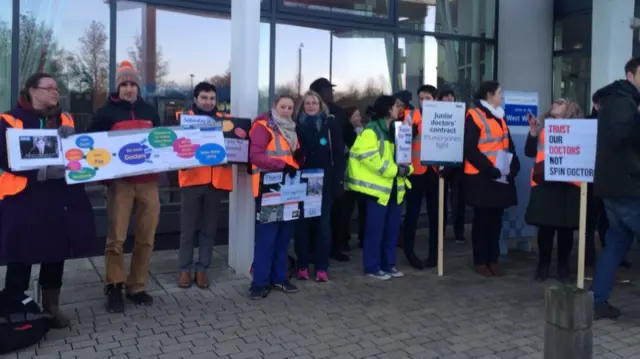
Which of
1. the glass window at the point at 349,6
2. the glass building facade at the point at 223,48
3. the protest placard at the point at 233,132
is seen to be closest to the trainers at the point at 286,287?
the protest placard at the point at 233,132

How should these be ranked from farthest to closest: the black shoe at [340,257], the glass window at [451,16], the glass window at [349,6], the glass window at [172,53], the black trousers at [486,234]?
the glass window at [451,16] < the glass window at [349,6] < the glass window at [172,53] < the black shoe at [340,257] < the black trousers at [486,234]

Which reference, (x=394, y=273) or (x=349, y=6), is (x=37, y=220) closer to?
(x=394, y=273)

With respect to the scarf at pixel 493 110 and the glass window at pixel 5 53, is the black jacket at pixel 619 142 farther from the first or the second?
the glass window at pixel 5 53

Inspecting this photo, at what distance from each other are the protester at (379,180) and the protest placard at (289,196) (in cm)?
48

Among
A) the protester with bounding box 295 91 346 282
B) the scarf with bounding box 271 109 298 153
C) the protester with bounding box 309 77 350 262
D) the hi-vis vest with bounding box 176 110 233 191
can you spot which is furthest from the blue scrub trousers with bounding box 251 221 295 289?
the protester with bounding box 309 77 350 262

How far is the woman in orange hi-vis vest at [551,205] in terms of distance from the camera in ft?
20.8

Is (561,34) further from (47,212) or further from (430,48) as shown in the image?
(47,212)

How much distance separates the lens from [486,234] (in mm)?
6773

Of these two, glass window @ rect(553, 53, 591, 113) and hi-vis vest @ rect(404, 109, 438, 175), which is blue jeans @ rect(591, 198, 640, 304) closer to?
hi-vis vest @ rect(404, 109, 438, 175)

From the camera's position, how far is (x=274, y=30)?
881cm

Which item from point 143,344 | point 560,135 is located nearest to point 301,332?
point 143,344

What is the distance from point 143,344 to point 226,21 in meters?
5.15

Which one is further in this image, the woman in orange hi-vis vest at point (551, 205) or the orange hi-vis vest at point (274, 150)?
the woman in orange hi-vis vest at point (551, 205)

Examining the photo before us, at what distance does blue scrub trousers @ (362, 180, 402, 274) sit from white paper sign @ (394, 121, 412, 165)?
0.26 metres
